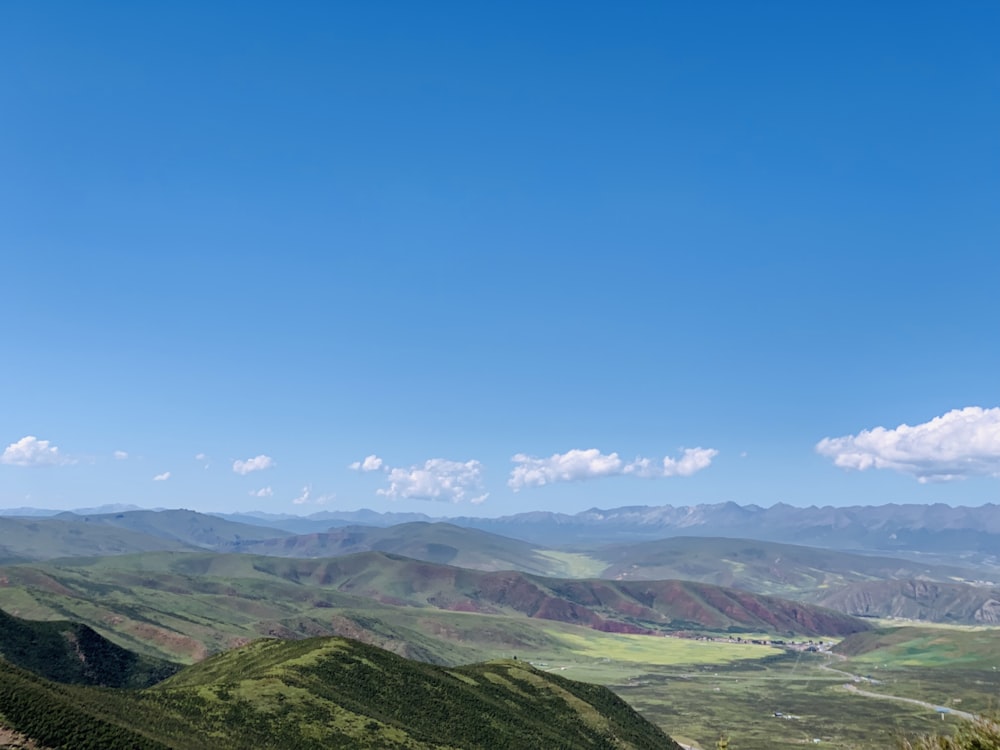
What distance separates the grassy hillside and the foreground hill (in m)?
37.2

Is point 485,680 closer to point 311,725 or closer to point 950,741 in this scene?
point 311,725

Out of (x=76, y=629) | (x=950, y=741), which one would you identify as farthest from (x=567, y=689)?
(x=950, y=741)

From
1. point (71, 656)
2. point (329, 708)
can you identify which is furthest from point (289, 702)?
point (71, 656)

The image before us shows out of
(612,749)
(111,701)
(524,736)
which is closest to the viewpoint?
(111,701)

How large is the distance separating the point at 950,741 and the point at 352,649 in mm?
120358

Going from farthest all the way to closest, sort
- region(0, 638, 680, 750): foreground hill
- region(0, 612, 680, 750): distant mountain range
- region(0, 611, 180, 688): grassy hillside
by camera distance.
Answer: region(0, 611, 180, 688): grassy hillside → region(0, 612, 680, 750): distant mountain range → region(0, 638, 680, 750): foreground hill

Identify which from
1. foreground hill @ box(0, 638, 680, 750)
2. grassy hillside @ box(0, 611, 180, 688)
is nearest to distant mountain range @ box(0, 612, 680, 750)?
foreground hill @ box(0, 638, 680, 750)

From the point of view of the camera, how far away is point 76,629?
18000cm

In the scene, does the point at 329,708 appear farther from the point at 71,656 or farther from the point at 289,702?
the point at 71,656

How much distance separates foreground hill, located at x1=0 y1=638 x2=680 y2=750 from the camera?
71312 millimetres

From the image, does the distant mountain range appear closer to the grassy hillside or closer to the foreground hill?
the foreground hill

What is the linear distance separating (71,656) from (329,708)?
325ft

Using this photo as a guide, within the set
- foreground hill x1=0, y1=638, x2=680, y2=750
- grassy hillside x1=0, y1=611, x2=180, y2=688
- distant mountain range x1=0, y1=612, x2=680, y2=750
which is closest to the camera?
foreground hill x1=0, y1=638, x2=680, y2=750

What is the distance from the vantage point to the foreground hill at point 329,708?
71312 mm
